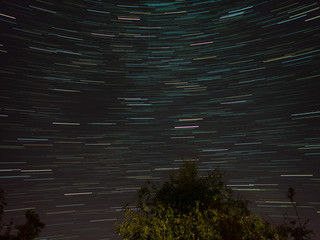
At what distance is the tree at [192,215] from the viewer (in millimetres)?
14005

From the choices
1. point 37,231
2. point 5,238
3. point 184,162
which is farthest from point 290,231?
point 5,238

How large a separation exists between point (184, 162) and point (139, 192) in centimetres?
421

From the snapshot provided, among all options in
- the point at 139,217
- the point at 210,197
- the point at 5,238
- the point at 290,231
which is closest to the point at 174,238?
the point at 139,217

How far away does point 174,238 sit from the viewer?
1472 cm

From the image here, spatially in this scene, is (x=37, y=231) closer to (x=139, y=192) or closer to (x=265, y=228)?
(x=139, y=192)

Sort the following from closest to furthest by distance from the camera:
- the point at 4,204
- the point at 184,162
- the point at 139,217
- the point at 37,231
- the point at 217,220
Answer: the point at 4,204 → the point at 37,231 → the point at 217,220 → the point at 139,217 → the point at 184,162

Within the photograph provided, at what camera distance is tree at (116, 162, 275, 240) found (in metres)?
14.0

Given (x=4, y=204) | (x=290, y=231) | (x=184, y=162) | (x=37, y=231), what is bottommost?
(x=290, y=231)

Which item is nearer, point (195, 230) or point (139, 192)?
point (195, 230)

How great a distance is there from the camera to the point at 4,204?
11.7m

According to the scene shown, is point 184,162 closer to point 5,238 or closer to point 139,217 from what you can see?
point 139,217

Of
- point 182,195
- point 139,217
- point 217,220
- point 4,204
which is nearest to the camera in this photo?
point 4,204

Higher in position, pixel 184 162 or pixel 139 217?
pixel 184 162

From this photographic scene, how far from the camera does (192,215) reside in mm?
16047
